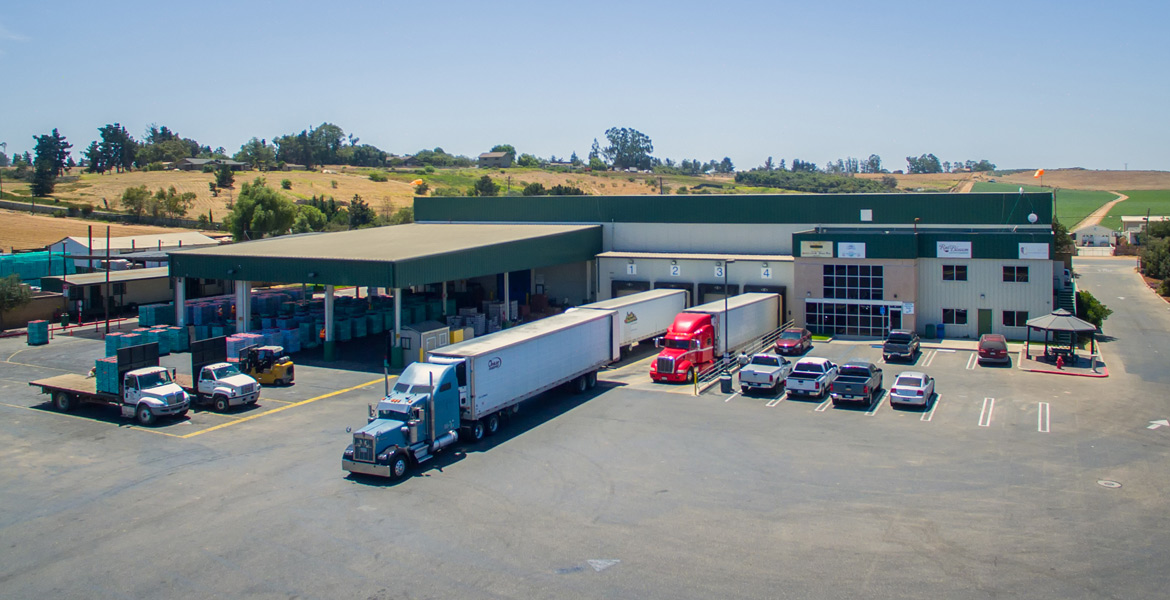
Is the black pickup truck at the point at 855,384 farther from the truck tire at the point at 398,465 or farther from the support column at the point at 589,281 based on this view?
the support column at the point at 589,281

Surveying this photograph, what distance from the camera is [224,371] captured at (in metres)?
30.9

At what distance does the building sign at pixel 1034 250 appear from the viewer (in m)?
43.6

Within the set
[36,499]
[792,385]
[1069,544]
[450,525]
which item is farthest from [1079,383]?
[36,499]

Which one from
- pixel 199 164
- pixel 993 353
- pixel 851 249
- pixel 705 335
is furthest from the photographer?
pixel 199 164

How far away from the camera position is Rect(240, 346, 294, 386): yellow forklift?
34.4 m

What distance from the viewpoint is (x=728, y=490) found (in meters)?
21.4

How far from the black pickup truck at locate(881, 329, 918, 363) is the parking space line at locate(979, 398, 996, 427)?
7390 millimetres

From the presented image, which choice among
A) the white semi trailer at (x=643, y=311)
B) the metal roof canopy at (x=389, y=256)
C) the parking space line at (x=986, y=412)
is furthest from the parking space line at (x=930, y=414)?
the metal roof canopy at (x=389, y=256)

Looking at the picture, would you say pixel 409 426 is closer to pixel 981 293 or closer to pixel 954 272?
pixel 954 272

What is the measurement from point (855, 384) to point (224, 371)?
24014mm

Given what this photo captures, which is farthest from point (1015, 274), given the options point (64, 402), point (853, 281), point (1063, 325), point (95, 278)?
point (95, 278)

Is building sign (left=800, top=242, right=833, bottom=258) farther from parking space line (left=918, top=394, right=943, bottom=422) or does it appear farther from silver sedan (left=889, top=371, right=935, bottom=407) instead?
silver sedan (left=889, top=371, right=935, bottom=407)

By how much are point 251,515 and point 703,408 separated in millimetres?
16705

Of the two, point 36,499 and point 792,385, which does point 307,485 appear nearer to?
point 36,499
